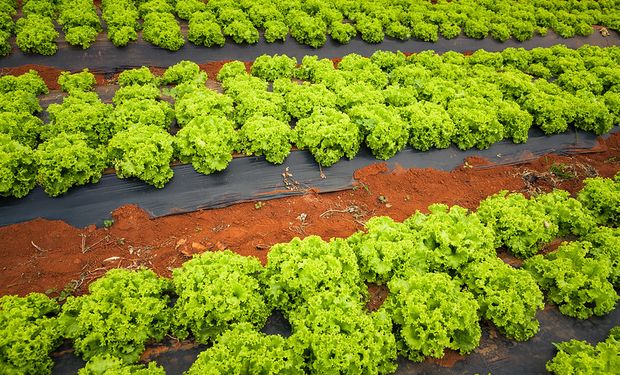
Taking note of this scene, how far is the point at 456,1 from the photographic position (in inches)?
739

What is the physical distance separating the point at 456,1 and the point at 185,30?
12905 mm

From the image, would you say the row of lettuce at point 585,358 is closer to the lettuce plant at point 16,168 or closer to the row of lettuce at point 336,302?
the row of lettuce at point 336,302

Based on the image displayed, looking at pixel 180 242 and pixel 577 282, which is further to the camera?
pixel 180 242

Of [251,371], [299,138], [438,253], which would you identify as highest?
[299,138]

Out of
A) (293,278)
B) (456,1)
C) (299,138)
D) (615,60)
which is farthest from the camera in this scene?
(456,1)

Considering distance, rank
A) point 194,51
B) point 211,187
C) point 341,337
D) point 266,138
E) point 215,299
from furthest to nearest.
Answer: point 194,51
point 266,138
point 211,187
point 215,299
point 341,337

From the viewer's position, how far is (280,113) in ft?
34.4

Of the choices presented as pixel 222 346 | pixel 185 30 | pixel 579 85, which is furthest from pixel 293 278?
pixel 579 85

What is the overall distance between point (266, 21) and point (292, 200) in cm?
803

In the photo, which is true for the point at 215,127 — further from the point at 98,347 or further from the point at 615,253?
the point at 615,253

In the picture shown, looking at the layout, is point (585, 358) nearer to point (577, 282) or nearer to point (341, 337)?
point (577, 282)

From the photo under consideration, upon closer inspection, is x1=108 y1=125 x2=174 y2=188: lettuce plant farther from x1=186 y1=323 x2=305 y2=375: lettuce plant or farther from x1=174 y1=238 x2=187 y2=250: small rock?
x1=186 y1=323 x2=305 y2=375: lettuce plant

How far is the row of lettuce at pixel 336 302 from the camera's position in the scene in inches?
232

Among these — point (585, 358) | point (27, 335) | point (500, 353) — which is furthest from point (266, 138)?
point (585, 358)
